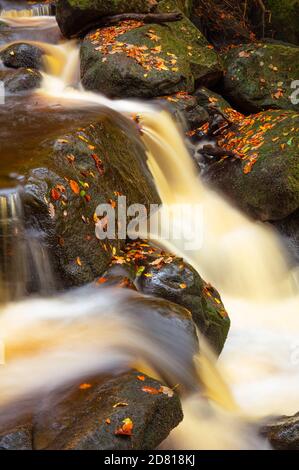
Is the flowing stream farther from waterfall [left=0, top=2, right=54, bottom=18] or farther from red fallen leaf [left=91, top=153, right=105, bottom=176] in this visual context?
waterfall [left=0, top=2, right=54, bottom=18]

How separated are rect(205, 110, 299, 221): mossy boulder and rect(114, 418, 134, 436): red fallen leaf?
4.51m

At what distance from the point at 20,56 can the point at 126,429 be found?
291 inches

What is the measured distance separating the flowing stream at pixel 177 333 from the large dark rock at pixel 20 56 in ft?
0.96

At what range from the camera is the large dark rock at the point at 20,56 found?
→ 863 centimetres

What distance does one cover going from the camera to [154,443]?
311 centimetres

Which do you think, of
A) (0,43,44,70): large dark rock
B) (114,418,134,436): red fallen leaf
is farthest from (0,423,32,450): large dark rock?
(0,43,44,70): large dark rock

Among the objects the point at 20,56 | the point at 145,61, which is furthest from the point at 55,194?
the point at 20,56

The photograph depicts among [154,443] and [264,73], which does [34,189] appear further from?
[264,73]

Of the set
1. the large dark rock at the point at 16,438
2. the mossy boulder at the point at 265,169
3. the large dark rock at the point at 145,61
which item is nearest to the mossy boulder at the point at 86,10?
the large dark rock at the point at 145,61

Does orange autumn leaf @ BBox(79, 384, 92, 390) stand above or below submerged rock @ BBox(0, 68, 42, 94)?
below

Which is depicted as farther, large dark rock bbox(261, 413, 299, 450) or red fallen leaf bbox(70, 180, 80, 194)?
red fallen leaf bbox(70, 180, 80, 194)

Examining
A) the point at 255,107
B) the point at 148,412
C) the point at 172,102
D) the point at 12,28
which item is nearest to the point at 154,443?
the point at 148,412

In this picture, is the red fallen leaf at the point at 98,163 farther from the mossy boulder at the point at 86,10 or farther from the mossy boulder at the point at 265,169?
the mossy boulder at the point at 86,10

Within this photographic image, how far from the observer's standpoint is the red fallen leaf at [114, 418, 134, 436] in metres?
2.86
